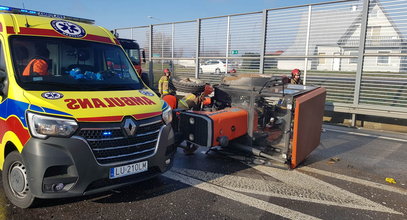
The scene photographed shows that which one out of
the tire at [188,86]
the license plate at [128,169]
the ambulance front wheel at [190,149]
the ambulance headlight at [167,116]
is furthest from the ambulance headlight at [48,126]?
the tire at [188,86]

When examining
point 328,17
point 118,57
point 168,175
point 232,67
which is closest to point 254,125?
point 168,175

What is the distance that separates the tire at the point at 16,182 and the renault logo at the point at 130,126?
114 cm

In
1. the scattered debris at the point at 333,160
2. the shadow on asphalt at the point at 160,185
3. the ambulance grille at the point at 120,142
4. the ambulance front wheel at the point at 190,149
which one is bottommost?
the shadow on asphalt at the point at 160,185

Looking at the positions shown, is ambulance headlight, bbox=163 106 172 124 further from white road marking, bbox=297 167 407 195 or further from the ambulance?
white road marking, bbox=297 167 407 195

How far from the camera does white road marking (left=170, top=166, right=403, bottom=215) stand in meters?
4.06

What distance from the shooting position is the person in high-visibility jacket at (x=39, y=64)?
3781mm

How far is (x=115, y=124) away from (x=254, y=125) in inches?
106

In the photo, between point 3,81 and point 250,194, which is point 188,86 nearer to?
point 250,194

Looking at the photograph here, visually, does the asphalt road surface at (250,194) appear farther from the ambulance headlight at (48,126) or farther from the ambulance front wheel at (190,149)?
the ambulance headlight at (48,126)

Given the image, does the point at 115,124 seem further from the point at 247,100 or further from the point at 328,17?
the point at 328,17

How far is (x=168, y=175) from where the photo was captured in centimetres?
484

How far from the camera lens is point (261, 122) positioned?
543 centimetres

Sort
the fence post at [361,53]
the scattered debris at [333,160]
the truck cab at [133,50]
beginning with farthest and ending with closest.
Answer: the truck cab at [133,50], the fence post at [361,53], the scattered debris at [333,160]

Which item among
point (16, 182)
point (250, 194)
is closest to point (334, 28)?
point (250, 194)
